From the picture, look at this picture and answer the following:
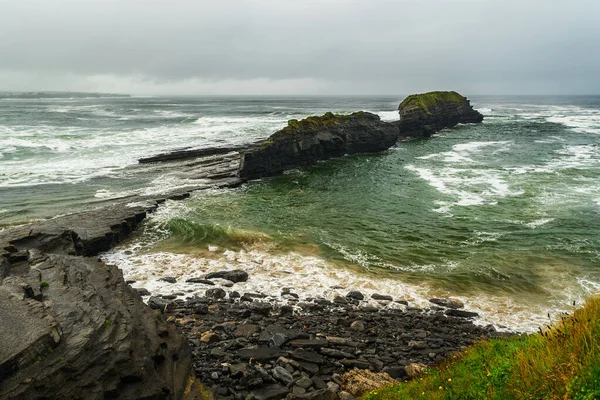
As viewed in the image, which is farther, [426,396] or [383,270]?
[383,270]

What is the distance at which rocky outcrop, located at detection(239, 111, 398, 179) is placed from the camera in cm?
4126

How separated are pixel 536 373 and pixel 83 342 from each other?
941 cm

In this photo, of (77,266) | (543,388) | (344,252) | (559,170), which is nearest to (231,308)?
(77,266)

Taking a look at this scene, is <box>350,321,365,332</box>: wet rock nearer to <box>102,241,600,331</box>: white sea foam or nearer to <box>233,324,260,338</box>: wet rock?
<box>102,241,600,331</box>: white sea foam

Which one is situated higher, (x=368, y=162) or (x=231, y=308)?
(x=368, y=162)

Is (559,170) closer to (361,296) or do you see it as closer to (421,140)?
(421,140)

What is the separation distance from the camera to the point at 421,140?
69.2 m

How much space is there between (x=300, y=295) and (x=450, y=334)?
650cm

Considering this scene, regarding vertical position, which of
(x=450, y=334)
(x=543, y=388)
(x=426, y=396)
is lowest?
(x=450, y=334)

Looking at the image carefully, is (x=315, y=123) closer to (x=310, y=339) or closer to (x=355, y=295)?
(x=355, y=295)

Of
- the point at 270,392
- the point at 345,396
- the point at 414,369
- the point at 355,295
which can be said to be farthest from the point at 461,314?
the point at 270,392

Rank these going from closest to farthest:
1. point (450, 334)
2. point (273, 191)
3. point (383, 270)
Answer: point (450, 334)
point (383, 270)
point (273, 191)

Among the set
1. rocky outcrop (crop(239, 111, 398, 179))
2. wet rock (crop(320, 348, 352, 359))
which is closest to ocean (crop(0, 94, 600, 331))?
rocky outcrop (crop(239, 111, 398, 179))

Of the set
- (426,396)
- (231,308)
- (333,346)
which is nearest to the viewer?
(426,396)
